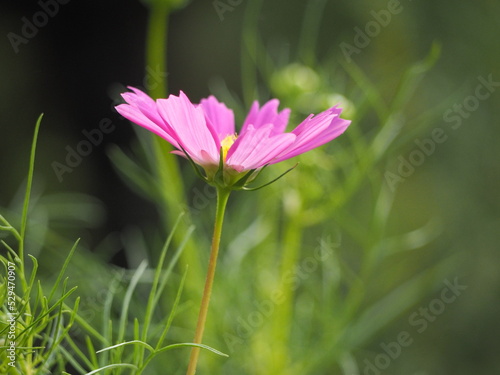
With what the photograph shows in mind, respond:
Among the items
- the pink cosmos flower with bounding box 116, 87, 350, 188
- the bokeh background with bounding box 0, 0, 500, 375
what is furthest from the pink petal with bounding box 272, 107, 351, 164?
the bokeh background with bounding box 0, 0, 500, 375

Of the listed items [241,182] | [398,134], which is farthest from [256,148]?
[398,134]

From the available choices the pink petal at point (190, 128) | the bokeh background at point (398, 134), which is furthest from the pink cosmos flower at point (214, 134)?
the bokeh background at point (398, 134)

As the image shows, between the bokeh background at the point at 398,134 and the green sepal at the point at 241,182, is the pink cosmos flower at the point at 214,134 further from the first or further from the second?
the bokeh background at the point at 398,134

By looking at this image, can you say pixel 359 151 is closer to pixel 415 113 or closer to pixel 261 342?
pixel 261 342

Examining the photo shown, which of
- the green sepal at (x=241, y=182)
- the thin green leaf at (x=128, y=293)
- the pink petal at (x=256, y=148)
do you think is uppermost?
the pink petal at (x=256, y=148)

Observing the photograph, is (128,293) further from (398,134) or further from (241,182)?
(398,134)

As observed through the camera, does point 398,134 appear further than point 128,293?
Yes
